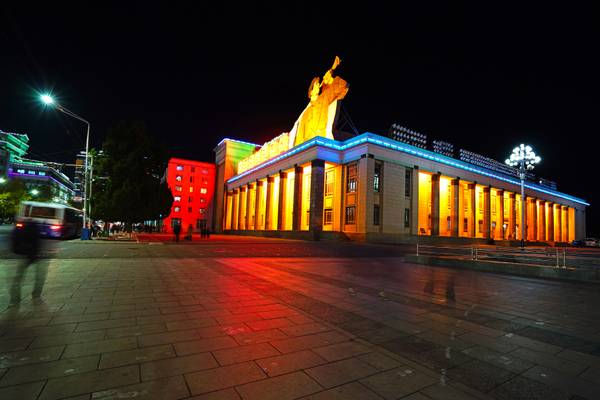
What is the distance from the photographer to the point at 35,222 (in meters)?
6.88

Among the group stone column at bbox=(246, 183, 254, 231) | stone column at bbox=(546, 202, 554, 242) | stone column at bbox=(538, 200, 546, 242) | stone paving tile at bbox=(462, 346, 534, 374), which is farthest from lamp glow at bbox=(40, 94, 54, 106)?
stone column at bbox=(546, 202, 554, 242)

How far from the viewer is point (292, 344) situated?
4191 millimetres

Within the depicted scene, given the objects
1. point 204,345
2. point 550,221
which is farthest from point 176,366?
point 550,221

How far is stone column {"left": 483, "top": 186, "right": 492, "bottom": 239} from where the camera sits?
56438 mm

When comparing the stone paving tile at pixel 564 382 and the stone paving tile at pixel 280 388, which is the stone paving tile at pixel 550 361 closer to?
the stone paving tile at pixel 564 382

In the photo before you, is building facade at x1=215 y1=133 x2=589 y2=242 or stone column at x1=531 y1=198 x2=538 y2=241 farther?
stone column at x1=531 y1=198 x2=538 y2=241

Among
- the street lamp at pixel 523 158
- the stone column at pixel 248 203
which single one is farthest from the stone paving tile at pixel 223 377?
the stone column at pixel 248 203

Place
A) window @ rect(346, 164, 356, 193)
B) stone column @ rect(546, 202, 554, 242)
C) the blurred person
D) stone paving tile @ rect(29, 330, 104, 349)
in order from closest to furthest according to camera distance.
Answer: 1. stone paving tile @ rect(29, 330, 104, 349)
2. the blurred person
3. window @ rect(346, 164, 356, 193)
4. stone column @ rect(546, 202, 554, 242)

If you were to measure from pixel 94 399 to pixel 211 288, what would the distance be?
5333 mm

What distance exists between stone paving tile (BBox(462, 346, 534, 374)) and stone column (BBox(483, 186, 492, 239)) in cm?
5986

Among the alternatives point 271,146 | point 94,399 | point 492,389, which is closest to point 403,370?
point 492,389

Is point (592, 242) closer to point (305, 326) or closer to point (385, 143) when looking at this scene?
point (385, 143)

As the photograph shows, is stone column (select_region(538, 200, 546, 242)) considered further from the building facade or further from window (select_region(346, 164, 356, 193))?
window (select_region(346, 164, 356, 193))

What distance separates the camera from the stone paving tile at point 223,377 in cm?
297
